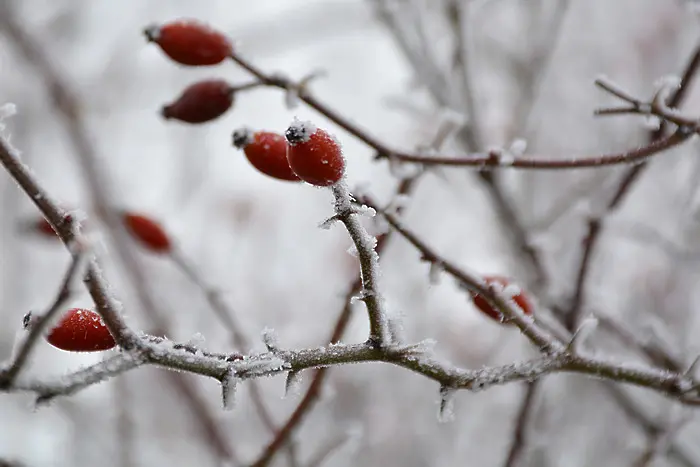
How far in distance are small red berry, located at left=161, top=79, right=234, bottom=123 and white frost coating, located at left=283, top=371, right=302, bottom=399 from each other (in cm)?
67

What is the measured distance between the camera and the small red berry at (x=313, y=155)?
92 centimetres

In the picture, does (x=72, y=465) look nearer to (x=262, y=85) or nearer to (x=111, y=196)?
(x=111, y=196)

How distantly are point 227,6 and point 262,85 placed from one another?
6428 millimetres

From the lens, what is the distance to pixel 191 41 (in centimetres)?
138

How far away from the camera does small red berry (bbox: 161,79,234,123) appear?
4.61 ft

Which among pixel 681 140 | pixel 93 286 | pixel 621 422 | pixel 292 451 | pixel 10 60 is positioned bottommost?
pixel 93 286

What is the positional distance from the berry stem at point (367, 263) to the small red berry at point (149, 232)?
38.4 inches

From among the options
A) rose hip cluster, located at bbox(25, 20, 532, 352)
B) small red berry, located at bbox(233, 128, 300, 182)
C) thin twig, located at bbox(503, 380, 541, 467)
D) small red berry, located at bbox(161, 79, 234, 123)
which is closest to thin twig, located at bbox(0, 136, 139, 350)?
rose hip cluster, located at bbox(25, 20, 532, 352)

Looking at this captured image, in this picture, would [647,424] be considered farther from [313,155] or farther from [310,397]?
[313,155]

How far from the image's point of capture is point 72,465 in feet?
13.7

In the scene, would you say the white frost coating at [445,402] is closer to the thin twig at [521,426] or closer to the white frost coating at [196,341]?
the white frost coating at [196,341]

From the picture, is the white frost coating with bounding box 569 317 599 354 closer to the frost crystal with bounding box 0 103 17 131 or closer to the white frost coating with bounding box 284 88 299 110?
the white frost coating with bounding box 284 88 299 110

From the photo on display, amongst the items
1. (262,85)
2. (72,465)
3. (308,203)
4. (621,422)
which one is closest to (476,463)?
(621,422)

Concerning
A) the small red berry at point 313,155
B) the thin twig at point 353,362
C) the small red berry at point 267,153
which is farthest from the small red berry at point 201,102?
the thin twig at point 353,362
